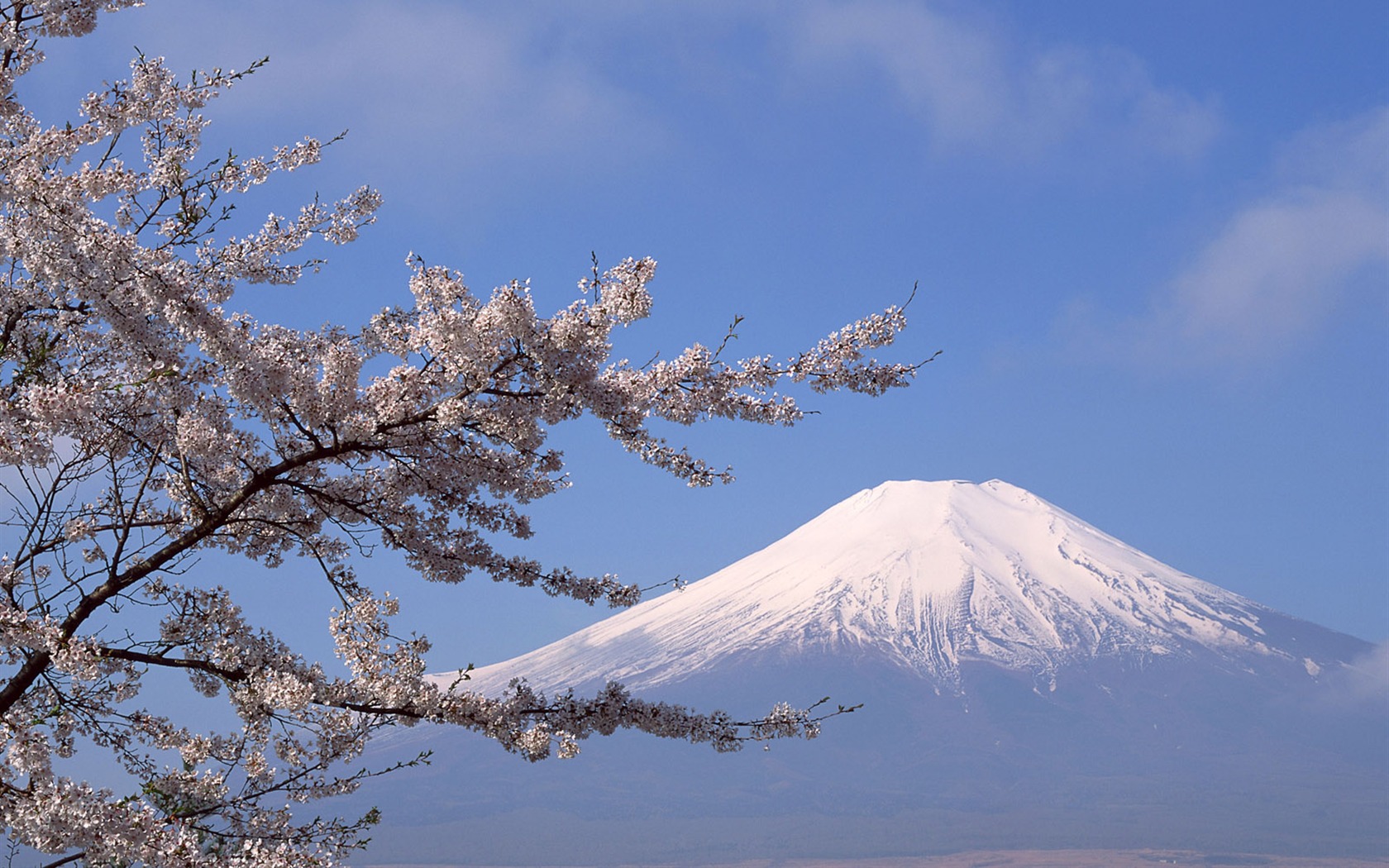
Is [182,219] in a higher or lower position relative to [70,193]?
higher

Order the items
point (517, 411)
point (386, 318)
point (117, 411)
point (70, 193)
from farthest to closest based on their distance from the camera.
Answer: point (386, 318)
point (117, 411)
point (517, 411)
point (70, 193)

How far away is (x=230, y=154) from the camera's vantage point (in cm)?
670

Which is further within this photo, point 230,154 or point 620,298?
point 230,154

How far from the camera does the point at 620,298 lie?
4.98m

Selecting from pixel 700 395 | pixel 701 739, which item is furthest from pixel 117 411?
pixel 701 739

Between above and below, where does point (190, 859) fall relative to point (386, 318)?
below

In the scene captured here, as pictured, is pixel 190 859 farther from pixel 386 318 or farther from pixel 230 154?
pixel 230 154

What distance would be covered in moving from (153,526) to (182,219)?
1.72 m

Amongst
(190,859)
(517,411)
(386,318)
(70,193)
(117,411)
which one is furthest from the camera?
(386,318)

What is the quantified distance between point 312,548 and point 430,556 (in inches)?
33.7

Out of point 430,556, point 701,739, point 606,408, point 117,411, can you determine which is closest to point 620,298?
point 606,408

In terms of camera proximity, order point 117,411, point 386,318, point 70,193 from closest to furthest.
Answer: point 70,193
point 117,411
point 386,318

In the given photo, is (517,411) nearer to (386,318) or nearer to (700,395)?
(700,395)

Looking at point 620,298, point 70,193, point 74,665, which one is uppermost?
point 70,193
